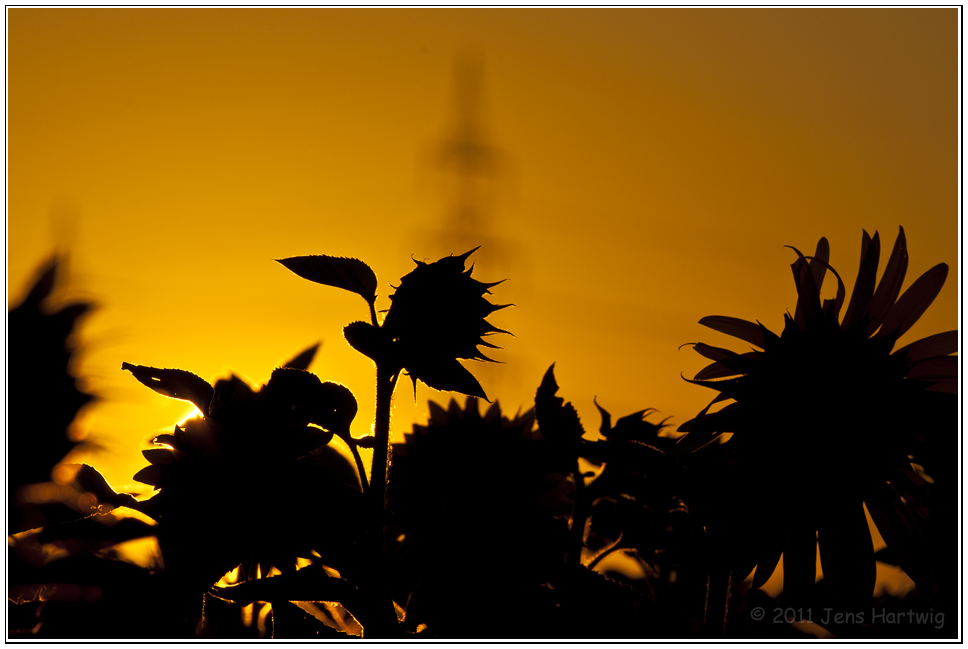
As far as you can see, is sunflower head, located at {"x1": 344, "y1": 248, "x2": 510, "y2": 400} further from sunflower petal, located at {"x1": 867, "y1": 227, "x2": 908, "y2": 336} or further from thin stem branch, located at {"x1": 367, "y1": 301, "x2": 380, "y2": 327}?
sunflower petal, located at {"x1": 867, "y1": 227, "x2": 908, "y2": 336}

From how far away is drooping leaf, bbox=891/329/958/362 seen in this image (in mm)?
659

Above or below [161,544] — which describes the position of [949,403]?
above

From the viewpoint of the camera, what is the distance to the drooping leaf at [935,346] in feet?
2.16

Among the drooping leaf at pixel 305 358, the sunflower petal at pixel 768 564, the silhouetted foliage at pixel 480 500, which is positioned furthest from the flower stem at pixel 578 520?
the drooping leaf at pixel 305 358

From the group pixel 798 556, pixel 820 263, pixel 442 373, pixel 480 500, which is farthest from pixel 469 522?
pixel 820 263

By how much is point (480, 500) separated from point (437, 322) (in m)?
0.17

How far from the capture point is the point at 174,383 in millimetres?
522

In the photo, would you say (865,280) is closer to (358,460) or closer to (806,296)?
(806,296)

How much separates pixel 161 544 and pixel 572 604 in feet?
0.95

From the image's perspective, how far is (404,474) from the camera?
0.65 meters

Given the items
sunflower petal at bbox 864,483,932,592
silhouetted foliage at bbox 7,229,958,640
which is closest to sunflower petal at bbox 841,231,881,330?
silhouetted foliage at bbox 7,229,958,640
